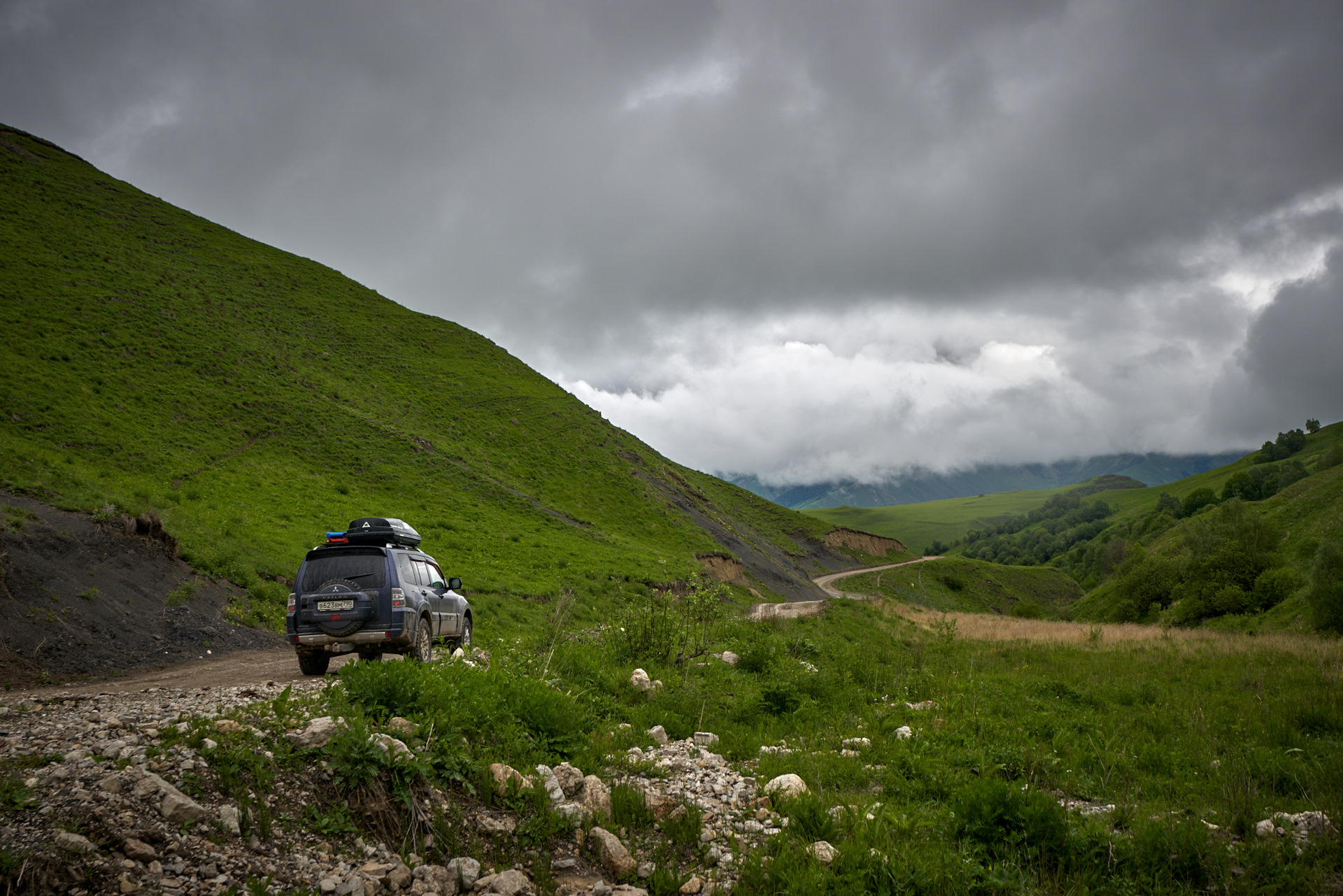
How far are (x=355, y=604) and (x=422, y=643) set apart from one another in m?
1.83

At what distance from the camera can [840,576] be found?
8050 cm

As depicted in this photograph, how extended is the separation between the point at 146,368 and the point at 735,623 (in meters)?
43.1

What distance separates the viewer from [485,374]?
74.9 metres

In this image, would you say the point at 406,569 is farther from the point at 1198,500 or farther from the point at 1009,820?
the point at 1198,500

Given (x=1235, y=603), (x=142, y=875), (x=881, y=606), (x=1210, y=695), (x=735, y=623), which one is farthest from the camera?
(x=1235, y=603)

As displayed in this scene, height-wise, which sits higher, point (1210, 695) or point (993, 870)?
point (993, 870)

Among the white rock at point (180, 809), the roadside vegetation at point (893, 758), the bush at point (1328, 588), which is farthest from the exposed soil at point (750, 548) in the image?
the white rock at point (180, 809)

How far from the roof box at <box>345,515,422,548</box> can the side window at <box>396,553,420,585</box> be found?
0.48 m

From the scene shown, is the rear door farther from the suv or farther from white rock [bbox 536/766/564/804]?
white rock [bbox 536/766/564/804]

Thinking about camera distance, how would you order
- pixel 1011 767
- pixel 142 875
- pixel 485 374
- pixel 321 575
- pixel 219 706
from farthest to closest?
pixel 485 374 → pixel 321 575 → pixel 1011 767 → pixel 219 706 → pixel 142 875

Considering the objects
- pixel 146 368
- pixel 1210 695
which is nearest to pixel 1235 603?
pixel 1210 695

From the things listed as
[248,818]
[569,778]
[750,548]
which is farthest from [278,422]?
[750,548]

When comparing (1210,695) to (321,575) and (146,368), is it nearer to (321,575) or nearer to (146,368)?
(321,575)

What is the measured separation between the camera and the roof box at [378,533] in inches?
505
